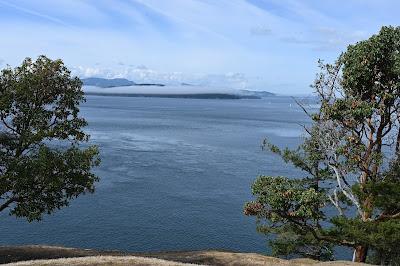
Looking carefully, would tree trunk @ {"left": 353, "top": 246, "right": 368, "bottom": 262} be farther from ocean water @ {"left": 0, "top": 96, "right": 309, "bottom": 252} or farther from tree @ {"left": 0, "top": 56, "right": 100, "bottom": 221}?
ocean water @ {"left": 0, "top": 96, "right": 309, "bottom": 252}

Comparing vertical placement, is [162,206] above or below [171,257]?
below

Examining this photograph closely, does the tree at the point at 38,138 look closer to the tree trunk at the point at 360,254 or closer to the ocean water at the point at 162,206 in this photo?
the tree trunk at the point at 360,254

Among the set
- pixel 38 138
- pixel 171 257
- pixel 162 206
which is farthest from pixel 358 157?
pixel 162 206

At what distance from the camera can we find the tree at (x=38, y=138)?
109 ft

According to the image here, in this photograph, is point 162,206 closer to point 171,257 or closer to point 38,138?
point 171,257

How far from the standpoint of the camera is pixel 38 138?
33.5 metres

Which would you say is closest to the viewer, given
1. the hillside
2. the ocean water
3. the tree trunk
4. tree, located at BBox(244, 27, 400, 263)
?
tree, located at BBox(244, 27, 400, 263)

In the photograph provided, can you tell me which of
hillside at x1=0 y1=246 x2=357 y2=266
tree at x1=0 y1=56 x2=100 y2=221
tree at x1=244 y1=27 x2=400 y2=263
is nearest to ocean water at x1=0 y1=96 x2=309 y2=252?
hillside at x1=0 y1=246 x2=357 y2=266

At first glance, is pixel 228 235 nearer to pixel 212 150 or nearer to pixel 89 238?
pixel 89 238

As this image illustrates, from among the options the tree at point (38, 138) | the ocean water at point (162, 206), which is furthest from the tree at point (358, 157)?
the ocean water at point (162, 206)

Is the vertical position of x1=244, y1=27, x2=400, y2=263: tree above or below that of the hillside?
above

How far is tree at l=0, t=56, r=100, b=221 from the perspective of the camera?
33.3 meters

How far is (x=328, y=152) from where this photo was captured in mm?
33156

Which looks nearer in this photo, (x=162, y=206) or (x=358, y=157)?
(x=358, y=157)
